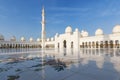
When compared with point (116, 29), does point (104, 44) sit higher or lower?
lower

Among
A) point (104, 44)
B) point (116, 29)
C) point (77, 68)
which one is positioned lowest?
point (77, 68)

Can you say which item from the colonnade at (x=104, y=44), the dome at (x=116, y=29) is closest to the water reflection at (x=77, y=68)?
the colonnade at (x=104, y=44)

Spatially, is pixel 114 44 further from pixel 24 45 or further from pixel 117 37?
pixel 24 45

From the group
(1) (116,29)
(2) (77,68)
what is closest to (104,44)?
(1) (116,29)

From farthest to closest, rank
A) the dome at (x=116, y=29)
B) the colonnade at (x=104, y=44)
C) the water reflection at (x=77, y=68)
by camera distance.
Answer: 1. the dome at (x=116, y=29)
2. the colonnade at (x=104, y=44)
3. the water reflection at (x=77, y=68)

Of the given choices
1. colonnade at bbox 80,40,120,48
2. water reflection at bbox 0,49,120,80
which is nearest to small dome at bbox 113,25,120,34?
colonnade at bbox 80,40,120,48

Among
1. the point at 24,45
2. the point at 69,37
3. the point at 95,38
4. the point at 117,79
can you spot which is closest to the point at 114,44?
the point at 95,38

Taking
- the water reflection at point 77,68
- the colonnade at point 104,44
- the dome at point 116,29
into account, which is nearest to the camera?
the water reflection at point 77,68

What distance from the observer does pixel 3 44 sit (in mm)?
48188

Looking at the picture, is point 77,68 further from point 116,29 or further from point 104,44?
point 116,29

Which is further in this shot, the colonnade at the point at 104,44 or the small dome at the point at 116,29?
the small dome at the point at 116,29

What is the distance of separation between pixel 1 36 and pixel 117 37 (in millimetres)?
46442

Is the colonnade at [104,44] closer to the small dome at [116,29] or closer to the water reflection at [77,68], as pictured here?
the small dome at [116,29]

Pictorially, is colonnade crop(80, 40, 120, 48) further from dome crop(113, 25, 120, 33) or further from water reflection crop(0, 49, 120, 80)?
water reflection crop(0, 49, 120, 80)
